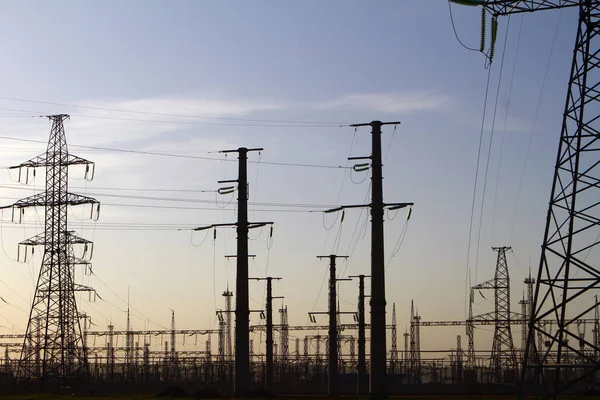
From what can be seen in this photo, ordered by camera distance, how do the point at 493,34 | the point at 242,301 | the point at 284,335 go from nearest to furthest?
the point at 493,34, the point at 242,301, the point at 284,335

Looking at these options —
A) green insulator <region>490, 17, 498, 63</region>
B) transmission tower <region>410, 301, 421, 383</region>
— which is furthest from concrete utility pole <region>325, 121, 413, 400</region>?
transmission tower <region>410, 301, 421, 383</region>

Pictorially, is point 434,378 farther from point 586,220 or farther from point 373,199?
point 586,220

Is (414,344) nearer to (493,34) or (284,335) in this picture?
(284,335)

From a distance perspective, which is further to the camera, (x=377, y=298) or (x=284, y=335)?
(x=284, y=335)

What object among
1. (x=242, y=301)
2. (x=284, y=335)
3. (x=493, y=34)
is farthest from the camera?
(x=284, y=335)

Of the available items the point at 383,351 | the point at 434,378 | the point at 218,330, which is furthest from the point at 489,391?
the point at 218,330

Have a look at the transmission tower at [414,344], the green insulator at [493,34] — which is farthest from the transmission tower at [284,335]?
the green insulator at [493,34]

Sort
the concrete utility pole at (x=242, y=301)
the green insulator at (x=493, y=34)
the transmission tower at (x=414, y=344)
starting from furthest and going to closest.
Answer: the transmission tower at (x=414, y=344), the concrete utility pole at (x=242, y=301), the green insulator at (x=493, y=34)

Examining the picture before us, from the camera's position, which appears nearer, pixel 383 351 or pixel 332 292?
pixel 383 351

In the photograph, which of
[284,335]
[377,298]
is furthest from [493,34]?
[284,335]

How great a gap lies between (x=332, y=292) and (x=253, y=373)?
61065 mm

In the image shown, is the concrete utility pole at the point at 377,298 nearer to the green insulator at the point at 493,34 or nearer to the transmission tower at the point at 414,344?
the green insulator at the point at 493,34

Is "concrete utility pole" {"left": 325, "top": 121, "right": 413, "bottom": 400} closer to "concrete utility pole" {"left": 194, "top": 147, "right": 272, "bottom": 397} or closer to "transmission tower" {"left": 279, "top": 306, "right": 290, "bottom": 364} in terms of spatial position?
"concrete utility pole" {"left": 194, "top": 147, "right": 272, "bottom": 397}

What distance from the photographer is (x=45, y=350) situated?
73.1 m
